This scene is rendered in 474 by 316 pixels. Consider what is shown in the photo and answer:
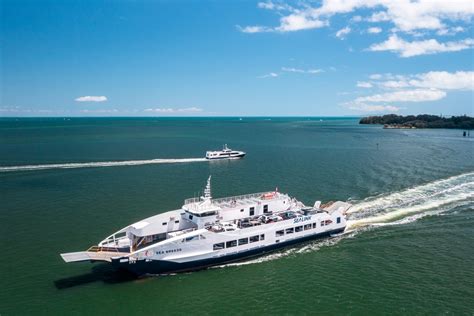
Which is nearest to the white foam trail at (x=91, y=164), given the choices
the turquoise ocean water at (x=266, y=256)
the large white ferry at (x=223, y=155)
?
the turquoise ocean water at (x=266, y=256)

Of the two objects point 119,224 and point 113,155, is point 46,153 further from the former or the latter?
point 119,224

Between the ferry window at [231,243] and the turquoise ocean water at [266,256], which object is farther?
the ferry window at [231,243]

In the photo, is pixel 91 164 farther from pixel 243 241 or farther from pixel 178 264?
pixel 243 241

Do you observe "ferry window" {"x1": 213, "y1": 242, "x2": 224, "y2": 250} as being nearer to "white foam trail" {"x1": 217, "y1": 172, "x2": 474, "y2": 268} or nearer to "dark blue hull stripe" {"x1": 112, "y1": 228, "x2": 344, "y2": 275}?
"dark blue hull stripe" {"x1": 112, "y1": 228, "x2": 344, "y2": 275}

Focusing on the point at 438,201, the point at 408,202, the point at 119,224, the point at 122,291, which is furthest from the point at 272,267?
the point at 438,201

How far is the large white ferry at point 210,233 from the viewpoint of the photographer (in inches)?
1492

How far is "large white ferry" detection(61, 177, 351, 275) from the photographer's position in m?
37.9

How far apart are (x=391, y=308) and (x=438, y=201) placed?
38.2 meters

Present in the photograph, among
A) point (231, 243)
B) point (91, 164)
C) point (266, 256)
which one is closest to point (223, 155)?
point (91, 164)

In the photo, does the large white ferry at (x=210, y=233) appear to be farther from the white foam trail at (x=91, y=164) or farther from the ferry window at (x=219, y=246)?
the white foam trail at (x=91, y=164)

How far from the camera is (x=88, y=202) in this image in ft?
205

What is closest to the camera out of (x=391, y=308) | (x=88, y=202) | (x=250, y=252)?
(x=391, y=308)

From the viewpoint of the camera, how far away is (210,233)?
4078 cm

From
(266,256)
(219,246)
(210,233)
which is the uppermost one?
(210,233)
